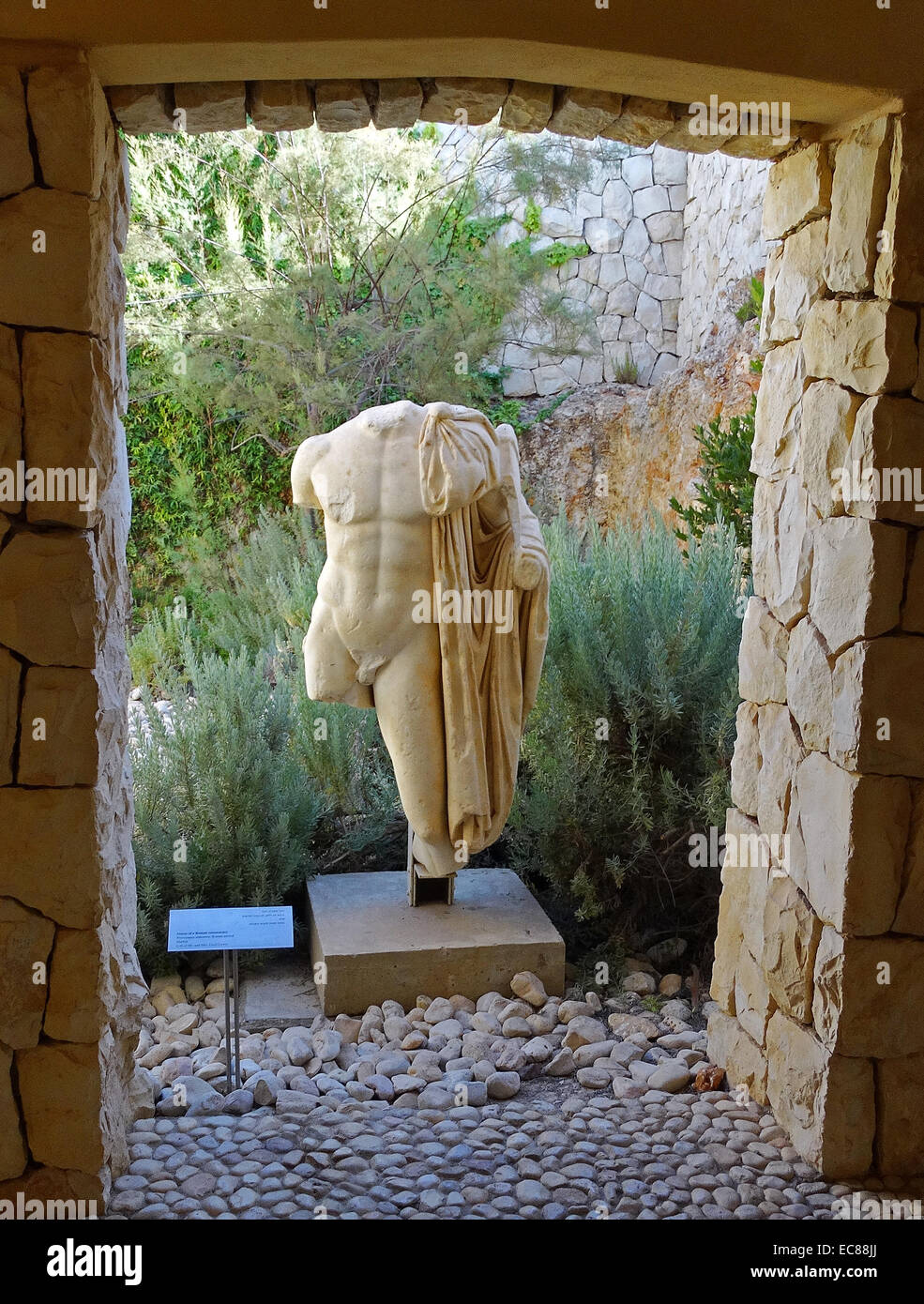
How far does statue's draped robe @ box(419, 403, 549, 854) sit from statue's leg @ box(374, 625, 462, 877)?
42 millimetres

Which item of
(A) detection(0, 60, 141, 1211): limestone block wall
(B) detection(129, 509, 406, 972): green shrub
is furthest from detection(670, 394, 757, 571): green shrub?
(A) detection(0, 60, 141, 1211): limestone block wall

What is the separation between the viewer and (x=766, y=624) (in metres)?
3.16

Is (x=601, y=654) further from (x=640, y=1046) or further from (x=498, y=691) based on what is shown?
(x=640, y=1046)

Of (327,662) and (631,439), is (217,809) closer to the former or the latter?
(327,662)

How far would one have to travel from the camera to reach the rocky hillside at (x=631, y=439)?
25.2ft

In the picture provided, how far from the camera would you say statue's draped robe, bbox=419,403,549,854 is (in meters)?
3.46

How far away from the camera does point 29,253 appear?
93.5 inches

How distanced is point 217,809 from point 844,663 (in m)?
2.52

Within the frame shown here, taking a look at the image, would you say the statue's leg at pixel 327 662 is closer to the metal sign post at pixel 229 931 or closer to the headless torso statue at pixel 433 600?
the headless torso statue at pixel 433 600

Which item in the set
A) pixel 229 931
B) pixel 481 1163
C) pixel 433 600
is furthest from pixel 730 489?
pixel 481 1163

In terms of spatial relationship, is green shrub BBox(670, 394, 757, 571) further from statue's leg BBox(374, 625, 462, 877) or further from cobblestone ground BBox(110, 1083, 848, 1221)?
cobblestone ground BBox(110, 1083, 848, 1221)

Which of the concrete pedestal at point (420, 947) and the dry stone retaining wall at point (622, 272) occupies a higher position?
the dry stone retaining wall at point (622, 272)

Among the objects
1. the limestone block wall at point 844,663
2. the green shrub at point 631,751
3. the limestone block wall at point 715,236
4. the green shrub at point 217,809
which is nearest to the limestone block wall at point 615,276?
the limestone block wall at point 715,236

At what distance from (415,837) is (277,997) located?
2.47 ft
